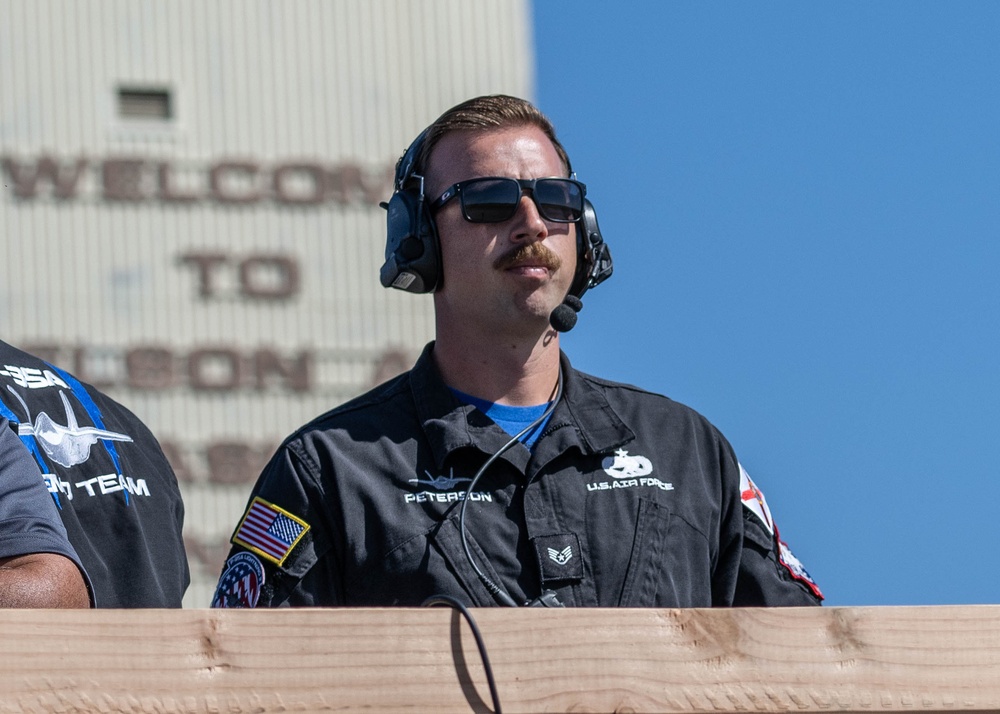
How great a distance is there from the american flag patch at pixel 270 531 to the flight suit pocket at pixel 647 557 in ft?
2.04

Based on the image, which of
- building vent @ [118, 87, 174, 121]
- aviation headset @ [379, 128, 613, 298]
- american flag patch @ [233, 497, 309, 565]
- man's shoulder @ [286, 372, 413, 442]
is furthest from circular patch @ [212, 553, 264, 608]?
building vent @ [118, 87, 174, 121]

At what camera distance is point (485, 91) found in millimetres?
20891

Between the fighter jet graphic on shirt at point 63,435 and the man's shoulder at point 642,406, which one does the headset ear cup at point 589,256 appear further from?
the fighter jet graphic on shirt at point 63,435

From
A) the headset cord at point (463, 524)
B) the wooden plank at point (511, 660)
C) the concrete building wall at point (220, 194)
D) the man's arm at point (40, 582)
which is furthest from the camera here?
the concrete building wall at point (220, 194)

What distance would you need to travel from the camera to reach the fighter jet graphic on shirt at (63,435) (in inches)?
126

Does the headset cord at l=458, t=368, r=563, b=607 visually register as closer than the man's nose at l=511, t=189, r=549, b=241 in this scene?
Yes

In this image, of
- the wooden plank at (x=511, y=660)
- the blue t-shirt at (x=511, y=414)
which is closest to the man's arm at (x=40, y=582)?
the wooden plank at (x=511, y=660)

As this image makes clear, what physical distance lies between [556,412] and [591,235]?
1.39ft

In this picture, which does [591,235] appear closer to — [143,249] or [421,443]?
[421,443]

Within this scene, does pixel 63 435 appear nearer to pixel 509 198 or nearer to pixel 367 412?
pixel 367 412

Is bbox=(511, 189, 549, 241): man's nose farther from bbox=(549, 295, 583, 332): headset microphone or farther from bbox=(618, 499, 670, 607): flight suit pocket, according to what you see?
bbox=(618, 499, 670, 607): flight suit pocket

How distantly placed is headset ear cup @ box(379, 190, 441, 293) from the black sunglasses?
112 mm

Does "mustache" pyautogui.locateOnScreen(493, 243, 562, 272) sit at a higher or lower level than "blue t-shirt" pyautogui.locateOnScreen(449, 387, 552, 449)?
higher

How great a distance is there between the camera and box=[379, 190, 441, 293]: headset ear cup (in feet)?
11.8
